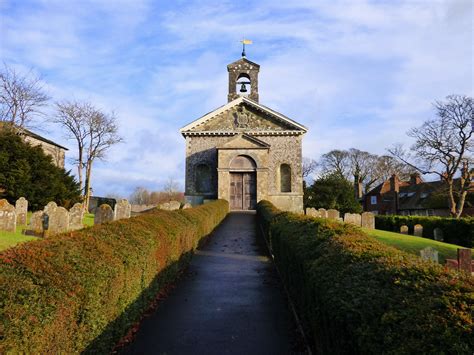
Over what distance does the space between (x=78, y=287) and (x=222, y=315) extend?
3.87 metres

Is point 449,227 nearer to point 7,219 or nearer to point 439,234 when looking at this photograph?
point 439,234

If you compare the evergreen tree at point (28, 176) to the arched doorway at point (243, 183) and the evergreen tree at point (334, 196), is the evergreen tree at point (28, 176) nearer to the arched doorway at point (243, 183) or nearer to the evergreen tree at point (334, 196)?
the arched doorway at point (243, 183)

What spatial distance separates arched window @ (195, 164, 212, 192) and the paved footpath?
22423 millimetres

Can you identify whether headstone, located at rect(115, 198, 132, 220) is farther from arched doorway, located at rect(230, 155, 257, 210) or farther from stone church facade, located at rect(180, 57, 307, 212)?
stone church facade, located at rect(180, 57, 307, 212)

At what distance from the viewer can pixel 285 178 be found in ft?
116

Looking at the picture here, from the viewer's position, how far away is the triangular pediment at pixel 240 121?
1367 inches

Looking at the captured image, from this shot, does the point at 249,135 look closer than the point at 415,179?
Yes

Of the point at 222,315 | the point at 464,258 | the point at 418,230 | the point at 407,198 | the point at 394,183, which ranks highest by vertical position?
the point at 394,183

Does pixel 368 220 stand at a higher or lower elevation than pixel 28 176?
lower

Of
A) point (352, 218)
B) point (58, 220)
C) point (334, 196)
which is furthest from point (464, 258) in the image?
point (334, 196)

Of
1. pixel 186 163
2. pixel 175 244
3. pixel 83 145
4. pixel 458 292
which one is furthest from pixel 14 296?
pixel 83 145

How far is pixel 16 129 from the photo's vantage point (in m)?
32.1

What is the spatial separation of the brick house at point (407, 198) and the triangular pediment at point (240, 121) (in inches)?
1036

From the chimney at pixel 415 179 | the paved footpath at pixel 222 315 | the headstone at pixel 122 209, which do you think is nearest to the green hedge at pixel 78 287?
the paved footpath at pixel 222 315
